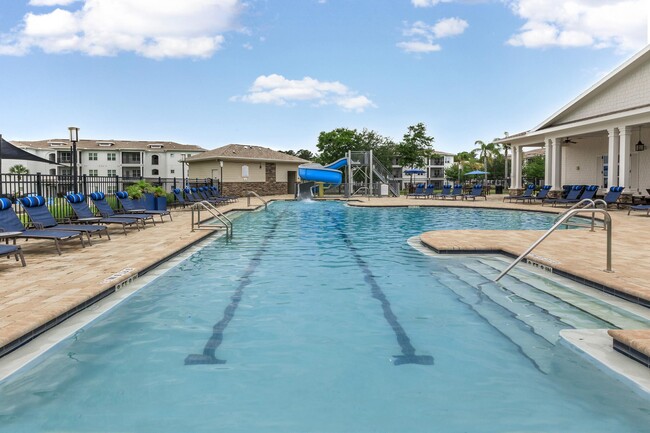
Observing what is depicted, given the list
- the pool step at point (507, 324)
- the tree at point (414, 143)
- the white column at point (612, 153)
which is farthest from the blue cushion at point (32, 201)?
the tree at point (414, 143)

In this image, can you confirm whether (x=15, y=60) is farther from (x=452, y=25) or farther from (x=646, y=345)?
(x=646, y=345)

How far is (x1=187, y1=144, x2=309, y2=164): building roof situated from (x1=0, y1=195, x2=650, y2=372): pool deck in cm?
2565

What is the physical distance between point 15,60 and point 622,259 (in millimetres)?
26124

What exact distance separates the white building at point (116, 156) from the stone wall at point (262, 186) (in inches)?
1184

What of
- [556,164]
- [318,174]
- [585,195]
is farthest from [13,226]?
[318,174]

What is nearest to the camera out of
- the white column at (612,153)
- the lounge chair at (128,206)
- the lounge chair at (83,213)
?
the lounge chair at (83,213)

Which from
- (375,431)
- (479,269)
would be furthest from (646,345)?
(479,269)

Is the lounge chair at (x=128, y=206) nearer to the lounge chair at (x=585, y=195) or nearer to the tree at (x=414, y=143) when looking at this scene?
the lounge chair at (x=585, y=195)

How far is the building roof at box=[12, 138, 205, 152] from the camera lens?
70500 millimetres

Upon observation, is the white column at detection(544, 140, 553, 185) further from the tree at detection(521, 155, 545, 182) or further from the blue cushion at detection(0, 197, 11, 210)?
the tree at detection(521, 155, 545, 182)

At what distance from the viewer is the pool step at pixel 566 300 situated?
16.7ft

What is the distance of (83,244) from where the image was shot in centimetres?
951

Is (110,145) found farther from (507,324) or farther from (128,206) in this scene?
(507,324)

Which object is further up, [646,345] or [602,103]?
[602,103]
